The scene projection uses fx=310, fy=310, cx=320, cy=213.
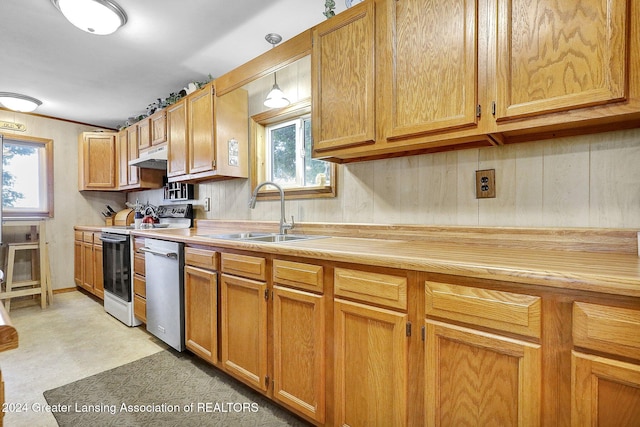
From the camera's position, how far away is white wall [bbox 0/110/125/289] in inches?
160

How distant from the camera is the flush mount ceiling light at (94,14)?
1.76 meters

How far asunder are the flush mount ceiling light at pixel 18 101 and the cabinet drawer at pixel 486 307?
436 centimetres

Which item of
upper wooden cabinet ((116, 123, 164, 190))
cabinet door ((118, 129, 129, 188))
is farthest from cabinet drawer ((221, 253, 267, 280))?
cabinet door ((118, 129, 129, 188))

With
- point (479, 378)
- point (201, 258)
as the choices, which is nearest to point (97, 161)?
point (201, 258)

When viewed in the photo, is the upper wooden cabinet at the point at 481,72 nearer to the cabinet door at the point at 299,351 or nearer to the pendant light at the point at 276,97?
the pendant light at the point at 276,97

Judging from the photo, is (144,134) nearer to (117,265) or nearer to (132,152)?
(132,152)

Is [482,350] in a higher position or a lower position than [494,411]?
higher

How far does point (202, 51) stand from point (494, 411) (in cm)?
279

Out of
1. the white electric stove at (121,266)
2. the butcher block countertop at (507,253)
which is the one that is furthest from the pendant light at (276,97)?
the white electric stove at (121,266)

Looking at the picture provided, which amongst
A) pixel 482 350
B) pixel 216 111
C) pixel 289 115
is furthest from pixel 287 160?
pixel 482 350

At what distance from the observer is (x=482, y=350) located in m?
0.95

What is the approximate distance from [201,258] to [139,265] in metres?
1.07

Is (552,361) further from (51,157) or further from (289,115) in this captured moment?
(51,157)

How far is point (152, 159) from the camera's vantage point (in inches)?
134
